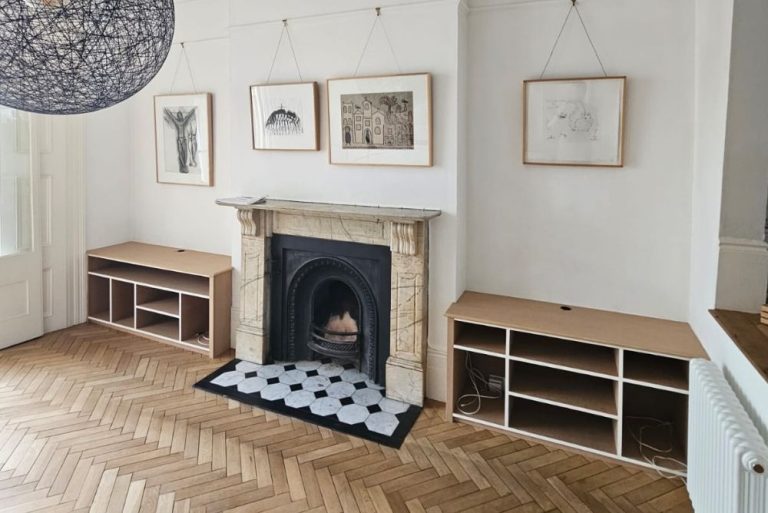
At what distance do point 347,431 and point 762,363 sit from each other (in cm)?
201

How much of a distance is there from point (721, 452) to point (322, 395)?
86.9 inches

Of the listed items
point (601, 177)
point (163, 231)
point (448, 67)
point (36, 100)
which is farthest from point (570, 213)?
point (163, 231)

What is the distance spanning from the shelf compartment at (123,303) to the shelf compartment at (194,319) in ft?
2.19

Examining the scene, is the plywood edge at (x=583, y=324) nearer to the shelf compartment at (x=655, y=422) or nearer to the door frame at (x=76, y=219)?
the shelf compartment at (x=655, y=422)

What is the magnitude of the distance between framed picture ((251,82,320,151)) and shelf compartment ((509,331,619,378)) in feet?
6.35

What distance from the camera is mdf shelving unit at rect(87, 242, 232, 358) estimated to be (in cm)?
379

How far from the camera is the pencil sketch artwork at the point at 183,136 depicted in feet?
13.7

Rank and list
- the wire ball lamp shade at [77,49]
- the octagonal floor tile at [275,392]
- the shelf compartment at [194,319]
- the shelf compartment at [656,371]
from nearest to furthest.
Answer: the wire ball lamp shade at [77,49] → the shelf compartment at [656,371] → the octagonal floor tile at [275,392] → the shelf compartment at [194,319]

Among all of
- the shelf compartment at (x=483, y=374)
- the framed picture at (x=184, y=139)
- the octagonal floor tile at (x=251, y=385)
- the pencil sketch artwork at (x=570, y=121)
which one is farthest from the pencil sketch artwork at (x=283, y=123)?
the shelf compartment at (x=483, y=374)

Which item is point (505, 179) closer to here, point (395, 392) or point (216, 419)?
point (395, 392)

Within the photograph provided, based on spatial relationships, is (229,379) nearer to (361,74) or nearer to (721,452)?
(361,74)

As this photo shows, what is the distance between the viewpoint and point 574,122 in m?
2.86

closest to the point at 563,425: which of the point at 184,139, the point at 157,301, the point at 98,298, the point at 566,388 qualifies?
the point at 566,388

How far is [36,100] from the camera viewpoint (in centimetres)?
141
